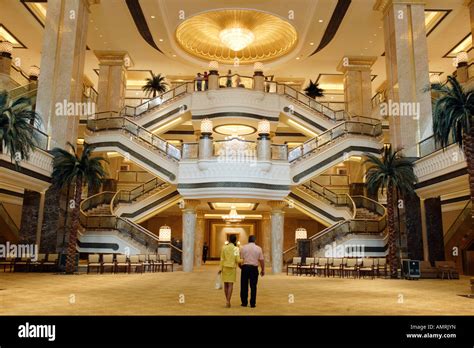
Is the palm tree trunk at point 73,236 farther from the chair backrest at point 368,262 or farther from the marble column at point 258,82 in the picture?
the marble column at point 258,82

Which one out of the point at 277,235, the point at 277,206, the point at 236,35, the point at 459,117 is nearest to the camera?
the point at 459,117

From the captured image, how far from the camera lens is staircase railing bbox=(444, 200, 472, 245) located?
761 inches

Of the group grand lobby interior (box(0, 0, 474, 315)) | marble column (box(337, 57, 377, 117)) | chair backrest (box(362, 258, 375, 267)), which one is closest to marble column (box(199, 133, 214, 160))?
grand lobby interior (box(0, 0, 474, 315))

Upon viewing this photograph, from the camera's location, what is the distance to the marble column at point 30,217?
16.1 metres

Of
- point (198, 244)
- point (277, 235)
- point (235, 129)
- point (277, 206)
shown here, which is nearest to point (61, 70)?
point (198, 244)

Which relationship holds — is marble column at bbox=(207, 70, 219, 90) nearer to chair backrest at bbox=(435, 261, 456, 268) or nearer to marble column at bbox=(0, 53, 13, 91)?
marble column at bbox=(0, 53, 13, 91)

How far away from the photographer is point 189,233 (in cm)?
1884

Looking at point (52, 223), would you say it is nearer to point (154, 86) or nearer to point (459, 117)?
point (459, 117)

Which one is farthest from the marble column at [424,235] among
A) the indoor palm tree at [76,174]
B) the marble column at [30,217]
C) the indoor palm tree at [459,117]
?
the marble column at [30,217]

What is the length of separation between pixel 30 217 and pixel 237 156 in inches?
344

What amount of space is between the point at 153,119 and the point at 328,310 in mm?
18926

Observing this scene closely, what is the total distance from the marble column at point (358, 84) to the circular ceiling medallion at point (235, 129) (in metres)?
6.45

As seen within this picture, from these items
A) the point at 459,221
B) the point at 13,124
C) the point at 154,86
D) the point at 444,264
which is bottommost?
the point at 444,264
